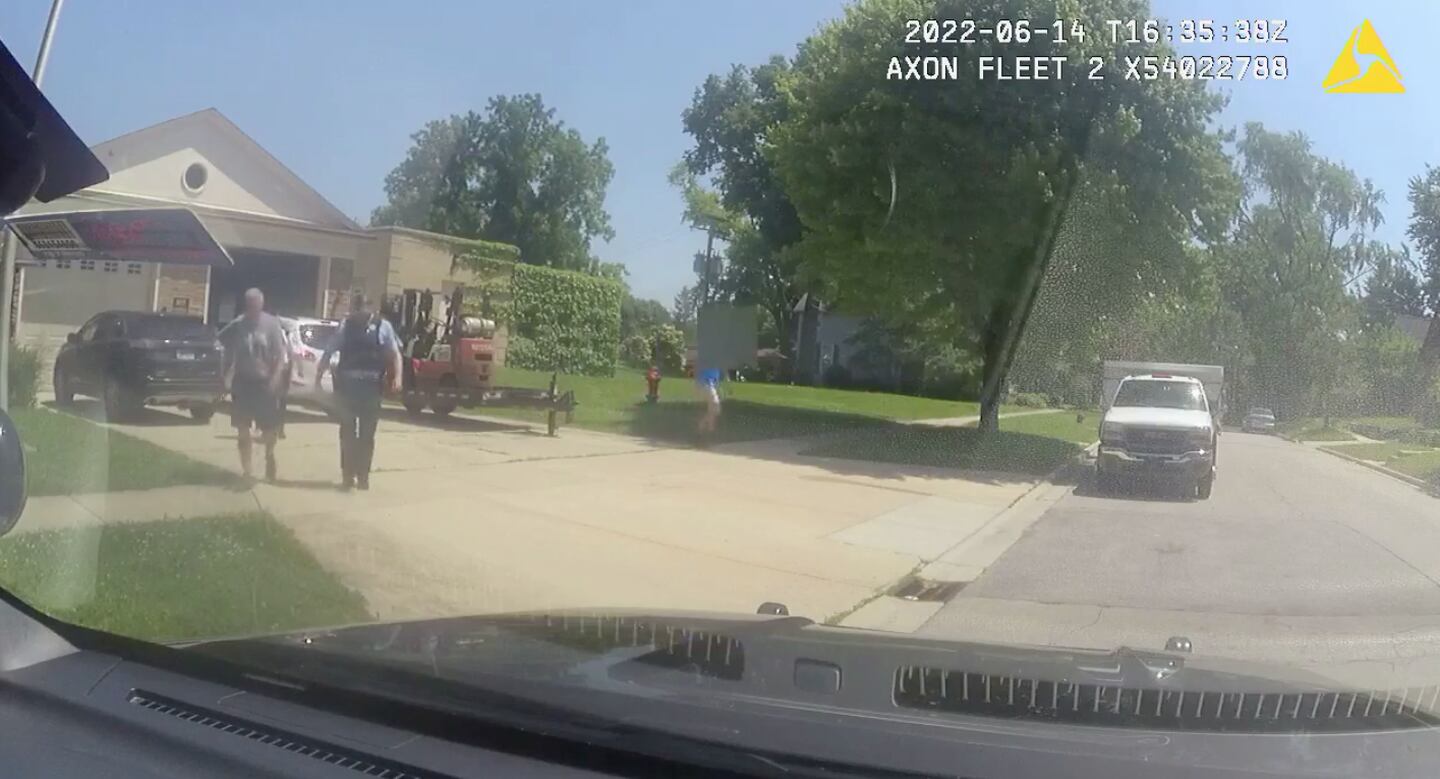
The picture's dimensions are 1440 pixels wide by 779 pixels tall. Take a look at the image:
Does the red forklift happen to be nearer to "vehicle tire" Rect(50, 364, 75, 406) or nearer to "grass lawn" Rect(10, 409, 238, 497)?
"grass lawn" Rect(10, 409, 238, 497)

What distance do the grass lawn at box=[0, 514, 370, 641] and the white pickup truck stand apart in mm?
6307

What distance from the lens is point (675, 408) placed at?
8406 millimetres

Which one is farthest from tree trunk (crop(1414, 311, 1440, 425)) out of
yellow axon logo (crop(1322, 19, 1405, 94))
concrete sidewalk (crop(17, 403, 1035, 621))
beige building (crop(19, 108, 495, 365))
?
beige building (crop(19, 108, 495, 365))

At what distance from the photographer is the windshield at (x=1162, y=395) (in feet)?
31.2

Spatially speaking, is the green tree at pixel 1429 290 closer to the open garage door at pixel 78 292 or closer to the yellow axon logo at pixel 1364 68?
the yellow axon logo at pixel 1364 68

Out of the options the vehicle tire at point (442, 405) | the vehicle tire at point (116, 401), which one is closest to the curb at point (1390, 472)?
the vehicle tire at point (442, 405)

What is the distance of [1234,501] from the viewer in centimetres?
905

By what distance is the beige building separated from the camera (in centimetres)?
667

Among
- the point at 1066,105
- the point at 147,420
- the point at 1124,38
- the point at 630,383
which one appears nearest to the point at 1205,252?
the point at 1066,105

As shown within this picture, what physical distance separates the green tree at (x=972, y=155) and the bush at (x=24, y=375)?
493 centimetres

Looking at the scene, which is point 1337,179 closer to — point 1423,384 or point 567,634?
point 1423,384

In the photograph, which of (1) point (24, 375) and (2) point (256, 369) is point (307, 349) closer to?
(2) point (256, 369)

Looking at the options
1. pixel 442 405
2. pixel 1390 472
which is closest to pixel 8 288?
pixel 442 405

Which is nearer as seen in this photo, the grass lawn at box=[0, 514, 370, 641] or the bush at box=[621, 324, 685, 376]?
the grass lawn at box=[0, 514, 370, 641]
